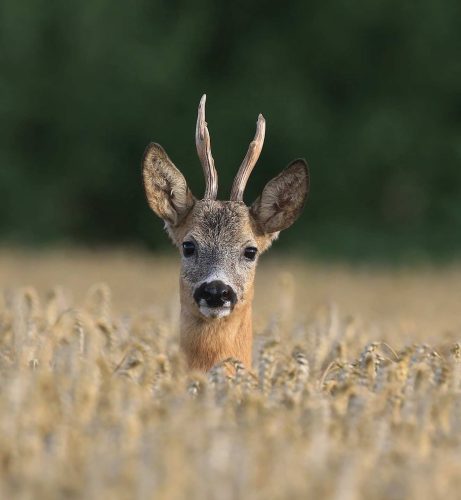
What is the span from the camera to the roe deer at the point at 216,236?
6.70 m

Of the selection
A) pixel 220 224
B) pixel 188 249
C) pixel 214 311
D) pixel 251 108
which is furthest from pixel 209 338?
pixel 251 108

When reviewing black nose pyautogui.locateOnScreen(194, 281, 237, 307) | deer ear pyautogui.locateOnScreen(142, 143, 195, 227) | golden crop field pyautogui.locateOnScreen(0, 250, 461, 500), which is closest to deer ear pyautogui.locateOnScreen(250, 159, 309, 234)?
deer ear pyautogui.locateOnScreen(142, 143, 195, 227)

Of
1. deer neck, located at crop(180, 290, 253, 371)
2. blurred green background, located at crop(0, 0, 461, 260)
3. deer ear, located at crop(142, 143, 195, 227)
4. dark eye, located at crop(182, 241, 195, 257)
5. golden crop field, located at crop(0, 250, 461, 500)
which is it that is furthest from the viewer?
blurred green background, located at crop(0, 0, 461, 260)

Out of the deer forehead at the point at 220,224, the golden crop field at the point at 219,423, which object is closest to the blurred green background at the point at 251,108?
the deer forehead at the point at 220,224

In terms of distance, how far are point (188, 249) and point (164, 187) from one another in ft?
1.35

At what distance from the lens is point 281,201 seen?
736 cm

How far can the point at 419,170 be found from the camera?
24.3 meters

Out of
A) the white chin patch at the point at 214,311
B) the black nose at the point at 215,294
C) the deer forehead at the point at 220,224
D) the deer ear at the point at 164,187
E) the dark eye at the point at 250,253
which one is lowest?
the white chin patch at the point at 214,311

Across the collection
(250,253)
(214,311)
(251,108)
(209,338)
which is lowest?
(209,338)

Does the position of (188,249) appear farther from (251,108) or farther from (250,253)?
(251,108)

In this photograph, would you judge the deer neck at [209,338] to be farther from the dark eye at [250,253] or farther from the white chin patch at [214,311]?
the dark eye at [250,253]

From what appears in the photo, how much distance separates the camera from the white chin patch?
6.56 metres

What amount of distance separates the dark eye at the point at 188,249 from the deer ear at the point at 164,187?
0.93ft

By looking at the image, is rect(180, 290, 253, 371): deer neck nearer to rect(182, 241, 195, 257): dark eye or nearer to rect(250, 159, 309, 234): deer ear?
rect(182, 241, 195, 257): dark eye
